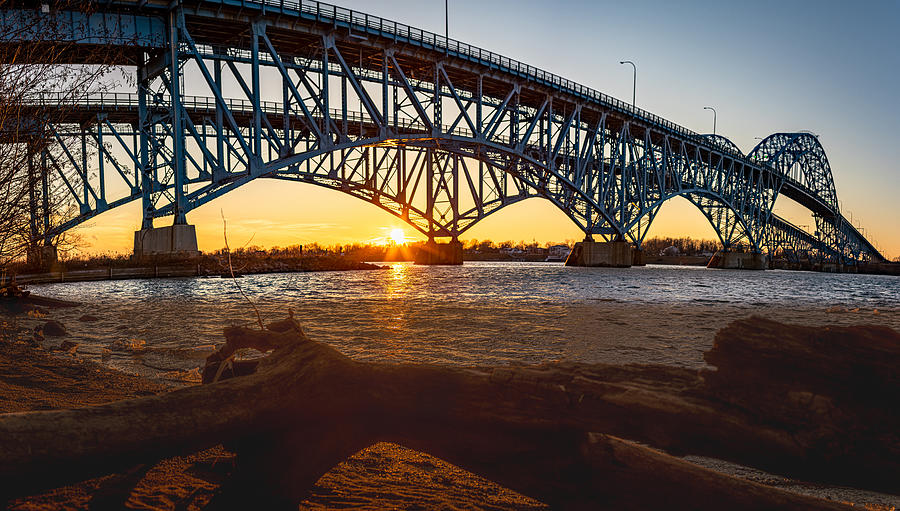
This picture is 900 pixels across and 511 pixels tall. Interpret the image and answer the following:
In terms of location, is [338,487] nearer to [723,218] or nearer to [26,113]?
[26,113]

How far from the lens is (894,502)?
2.59 metres

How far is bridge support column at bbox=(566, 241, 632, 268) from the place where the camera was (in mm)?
57469

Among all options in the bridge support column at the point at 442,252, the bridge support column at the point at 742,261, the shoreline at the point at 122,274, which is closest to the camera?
the shoreline at the point at 122,274

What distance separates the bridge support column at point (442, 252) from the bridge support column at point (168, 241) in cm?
2913

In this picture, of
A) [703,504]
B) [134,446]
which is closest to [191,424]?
[134,446]

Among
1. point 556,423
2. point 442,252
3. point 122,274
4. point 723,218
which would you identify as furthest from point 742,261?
point 556,423

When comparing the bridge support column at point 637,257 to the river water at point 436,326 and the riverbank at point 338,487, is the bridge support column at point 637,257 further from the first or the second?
the riverbank at point 338,487

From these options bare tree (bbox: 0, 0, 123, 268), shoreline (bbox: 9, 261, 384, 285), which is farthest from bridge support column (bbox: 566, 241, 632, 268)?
bare tree (bbox: 0, 0, 123, 268)

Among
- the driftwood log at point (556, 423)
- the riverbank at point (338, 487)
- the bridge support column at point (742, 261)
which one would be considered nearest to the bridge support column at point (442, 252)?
the bridge support column at point (742, 261)

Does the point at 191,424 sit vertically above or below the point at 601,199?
below

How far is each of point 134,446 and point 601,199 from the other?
5451 centimetres

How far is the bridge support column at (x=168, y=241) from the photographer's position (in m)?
27.6

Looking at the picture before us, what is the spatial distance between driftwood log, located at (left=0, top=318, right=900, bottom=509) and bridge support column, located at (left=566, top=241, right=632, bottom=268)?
56.1m

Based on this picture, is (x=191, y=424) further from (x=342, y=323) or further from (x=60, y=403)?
(x=342, y=323)
